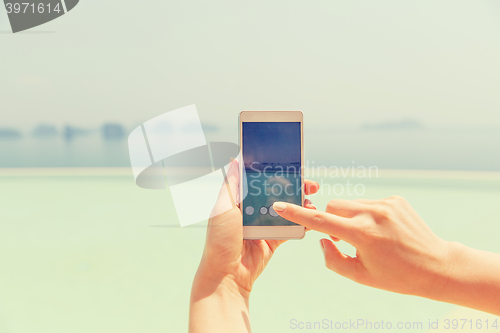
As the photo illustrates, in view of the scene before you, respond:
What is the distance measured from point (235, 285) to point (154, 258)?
1.91 metres

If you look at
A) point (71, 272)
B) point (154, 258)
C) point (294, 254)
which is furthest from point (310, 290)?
point (71, 272)

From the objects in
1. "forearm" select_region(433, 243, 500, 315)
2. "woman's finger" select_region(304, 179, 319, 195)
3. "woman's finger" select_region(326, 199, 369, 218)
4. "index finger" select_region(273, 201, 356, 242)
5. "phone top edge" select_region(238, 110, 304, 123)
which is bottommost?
"forearm" select_region(433, 243, 500, 315)

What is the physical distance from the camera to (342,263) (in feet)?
2.60

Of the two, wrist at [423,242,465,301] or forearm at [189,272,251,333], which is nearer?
wrist at [423,242,465,301]

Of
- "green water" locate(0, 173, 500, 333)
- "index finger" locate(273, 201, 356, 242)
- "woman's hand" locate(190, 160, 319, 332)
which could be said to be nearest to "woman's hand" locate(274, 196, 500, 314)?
Result: "index finger" locate(273, 201, 356, 242)

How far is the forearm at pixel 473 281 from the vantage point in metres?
0.72

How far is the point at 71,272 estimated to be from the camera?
243cm

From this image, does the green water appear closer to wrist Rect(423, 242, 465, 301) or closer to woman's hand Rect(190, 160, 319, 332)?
woman's hand Rect(190, 160, 319, 332)

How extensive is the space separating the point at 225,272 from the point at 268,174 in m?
0.36

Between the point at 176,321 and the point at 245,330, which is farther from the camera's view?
the point at 176,321

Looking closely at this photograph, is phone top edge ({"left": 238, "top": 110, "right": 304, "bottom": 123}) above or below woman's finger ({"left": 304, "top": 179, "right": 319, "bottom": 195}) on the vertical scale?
above

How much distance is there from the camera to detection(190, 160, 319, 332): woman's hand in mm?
872

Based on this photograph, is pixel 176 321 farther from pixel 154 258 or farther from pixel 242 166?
pixel 242 166

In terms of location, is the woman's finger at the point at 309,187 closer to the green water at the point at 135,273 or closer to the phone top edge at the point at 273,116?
the phone top edge at the point at 273,116
